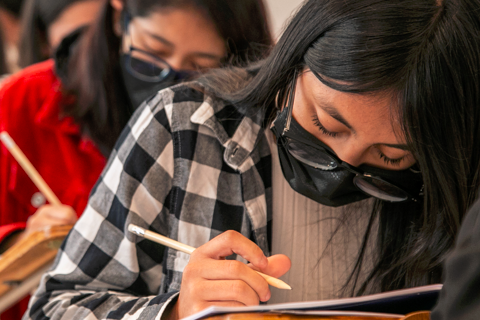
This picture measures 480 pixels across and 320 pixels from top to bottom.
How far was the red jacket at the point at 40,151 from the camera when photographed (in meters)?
1.16

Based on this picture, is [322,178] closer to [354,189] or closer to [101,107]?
[354,189]

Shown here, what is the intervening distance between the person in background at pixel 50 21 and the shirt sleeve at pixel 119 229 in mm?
733

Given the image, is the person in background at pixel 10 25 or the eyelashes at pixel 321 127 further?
the person in background at pixel 10 25

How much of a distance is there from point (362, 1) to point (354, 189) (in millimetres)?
265

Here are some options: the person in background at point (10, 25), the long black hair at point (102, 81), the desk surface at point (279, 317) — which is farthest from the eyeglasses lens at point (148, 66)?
the person in background at point (10, 25)

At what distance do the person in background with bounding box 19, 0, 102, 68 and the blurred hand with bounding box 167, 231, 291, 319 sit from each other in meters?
0.98

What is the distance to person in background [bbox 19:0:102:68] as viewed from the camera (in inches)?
51.7

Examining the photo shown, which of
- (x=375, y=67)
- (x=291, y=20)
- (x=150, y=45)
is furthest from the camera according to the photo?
(x=150, y=45)

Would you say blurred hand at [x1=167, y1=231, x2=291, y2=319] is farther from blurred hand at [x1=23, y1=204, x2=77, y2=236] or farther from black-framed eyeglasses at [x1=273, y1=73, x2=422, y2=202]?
blurred hand at [x1=23, y1=204, x2=77, y2=236]

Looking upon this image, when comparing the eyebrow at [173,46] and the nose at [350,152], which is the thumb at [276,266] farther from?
the eyebrow at [173,46]

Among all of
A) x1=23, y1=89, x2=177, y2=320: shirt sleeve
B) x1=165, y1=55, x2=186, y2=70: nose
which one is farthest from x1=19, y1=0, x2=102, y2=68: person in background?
x1=23, y1=89, x2=177, y2=320: shirt sleeve

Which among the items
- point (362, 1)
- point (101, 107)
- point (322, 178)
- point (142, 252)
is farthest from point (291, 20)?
point (101, 107)

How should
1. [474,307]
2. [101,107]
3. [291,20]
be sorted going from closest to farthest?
[474,307] → [291,20] → [101,107]

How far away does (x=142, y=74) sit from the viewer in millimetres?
1031
